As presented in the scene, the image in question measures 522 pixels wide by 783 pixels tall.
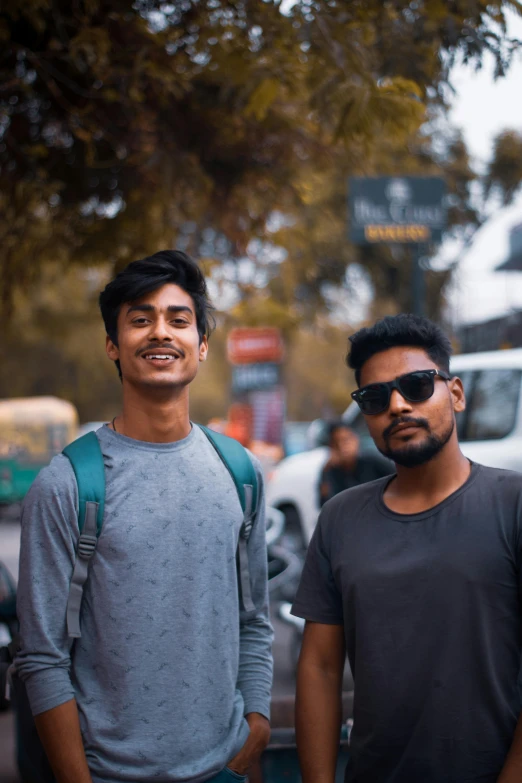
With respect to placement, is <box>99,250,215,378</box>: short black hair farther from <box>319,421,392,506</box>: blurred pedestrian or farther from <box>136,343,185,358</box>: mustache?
<box>319,421,392,506</box>: blurred pedestrian

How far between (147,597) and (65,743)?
Answer: 36 cm

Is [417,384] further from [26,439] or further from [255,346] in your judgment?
[26,439]

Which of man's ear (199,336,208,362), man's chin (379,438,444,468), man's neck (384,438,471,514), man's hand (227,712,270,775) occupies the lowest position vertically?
man's hand (227,712,270,775)

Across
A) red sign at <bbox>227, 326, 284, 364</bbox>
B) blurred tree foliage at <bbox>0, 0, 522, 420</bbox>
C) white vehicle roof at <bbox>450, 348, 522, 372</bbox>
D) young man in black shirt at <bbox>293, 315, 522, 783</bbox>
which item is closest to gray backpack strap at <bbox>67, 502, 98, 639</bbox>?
young man in black shirt at <bbox>293, 315, 522, 783</bbox>

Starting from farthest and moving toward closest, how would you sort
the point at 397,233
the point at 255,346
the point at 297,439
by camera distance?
the point at 297,439
the point at 255,346
the point at 397,233

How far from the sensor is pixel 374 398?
221cm

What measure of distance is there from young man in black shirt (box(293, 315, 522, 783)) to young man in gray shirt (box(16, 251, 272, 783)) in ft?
0.73

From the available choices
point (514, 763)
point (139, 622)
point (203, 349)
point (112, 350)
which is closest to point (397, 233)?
point (203, 349)

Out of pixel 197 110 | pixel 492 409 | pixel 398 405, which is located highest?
pixel 197 110

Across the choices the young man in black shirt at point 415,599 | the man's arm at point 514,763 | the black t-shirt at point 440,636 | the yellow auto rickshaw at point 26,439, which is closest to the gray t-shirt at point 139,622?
the young man in black shirt at point 415,599

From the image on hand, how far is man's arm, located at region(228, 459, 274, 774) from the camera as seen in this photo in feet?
7.82

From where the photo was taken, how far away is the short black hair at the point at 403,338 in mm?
2238

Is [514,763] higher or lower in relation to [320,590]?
lower

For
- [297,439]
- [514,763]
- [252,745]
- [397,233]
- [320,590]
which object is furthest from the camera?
[297,439]
